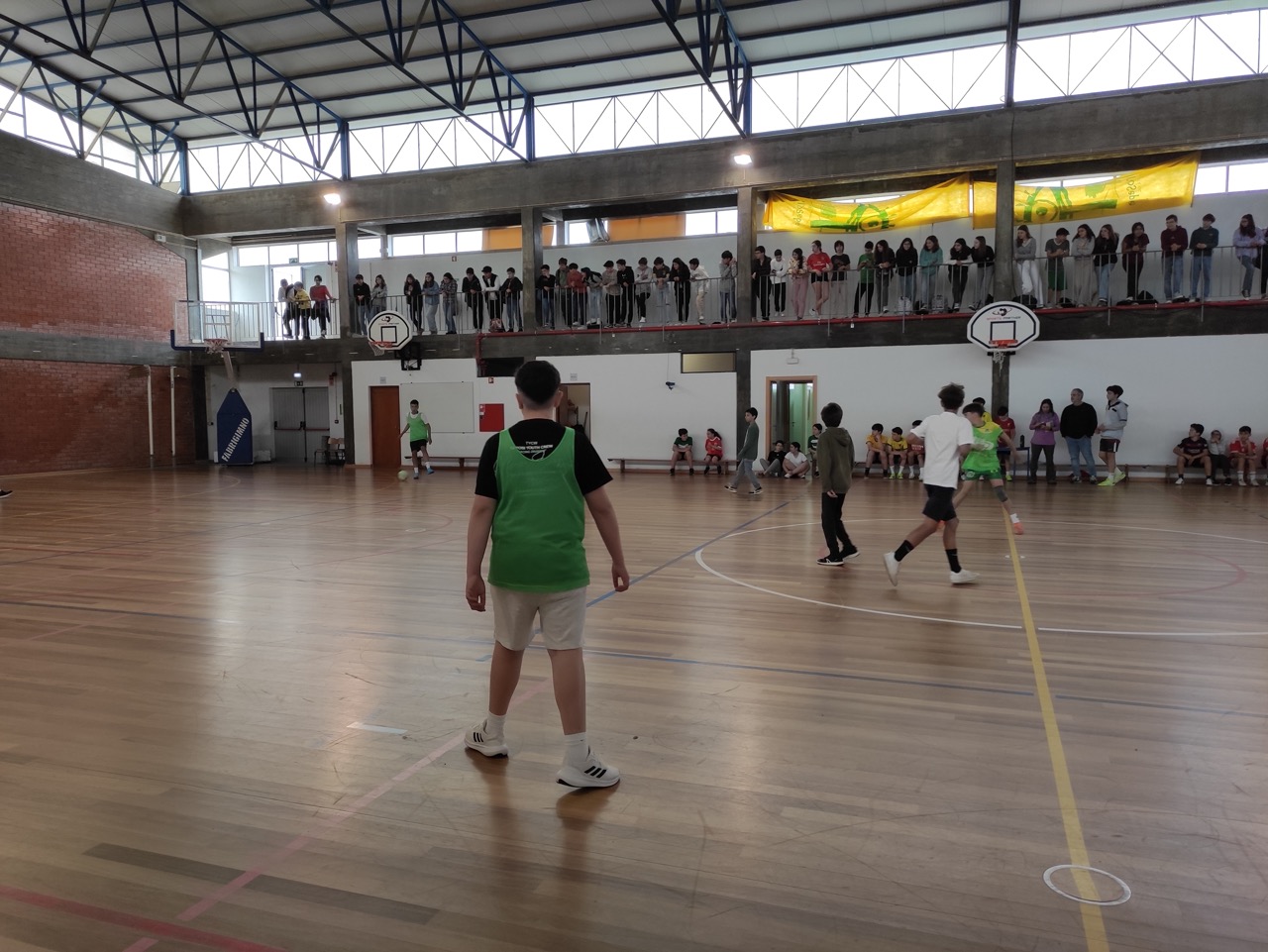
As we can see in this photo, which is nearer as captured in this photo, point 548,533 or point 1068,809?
point 1068,809

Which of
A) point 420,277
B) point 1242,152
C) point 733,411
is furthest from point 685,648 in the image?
point 420,277

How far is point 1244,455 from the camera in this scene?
51.4 ft

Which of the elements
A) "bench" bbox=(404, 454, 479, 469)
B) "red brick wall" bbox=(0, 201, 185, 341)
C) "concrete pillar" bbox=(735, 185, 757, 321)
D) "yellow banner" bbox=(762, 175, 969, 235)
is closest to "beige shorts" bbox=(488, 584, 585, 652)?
"concrete pillar" bbox=(735, 185, 757, 321)

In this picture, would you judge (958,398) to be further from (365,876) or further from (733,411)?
(733,411)

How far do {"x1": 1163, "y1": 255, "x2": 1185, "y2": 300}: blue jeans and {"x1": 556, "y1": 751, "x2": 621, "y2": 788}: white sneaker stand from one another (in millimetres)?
17011

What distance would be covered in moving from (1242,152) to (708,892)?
19.7 m

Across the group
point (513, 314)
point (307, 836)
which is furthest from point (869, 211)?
point (307, 836)

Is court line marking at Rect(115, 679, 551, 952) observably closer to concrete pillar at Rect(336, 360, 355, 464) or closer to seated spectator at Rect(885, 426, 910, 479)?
seated spectator at Rect(885, 426, 910, 479)

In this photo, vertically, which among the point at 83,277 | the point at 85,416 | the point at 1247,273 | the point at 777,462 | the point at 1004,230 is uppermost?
the point at 1004,230

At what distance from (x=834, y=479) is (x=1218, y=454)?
39.9 ft

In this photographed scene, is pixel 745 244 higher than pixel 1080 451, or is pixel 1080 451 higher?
pixel 745 244

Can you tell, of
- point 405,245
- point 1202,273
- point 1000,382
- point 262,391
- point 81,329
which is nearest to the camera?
point 1202,273

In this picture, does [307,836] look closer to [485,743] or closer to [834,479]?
[485,743]

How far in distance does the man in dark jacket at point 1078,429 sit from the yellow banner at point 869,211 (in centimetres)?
465
